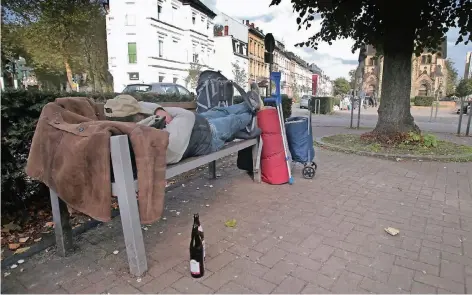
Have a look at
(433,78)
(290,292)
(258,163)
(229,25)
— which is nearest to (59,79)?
(229,25)

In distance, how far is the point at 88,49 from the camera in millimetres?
27109

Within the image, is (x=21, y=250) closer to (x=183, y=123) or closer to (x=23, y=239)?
(x=23, y=239)

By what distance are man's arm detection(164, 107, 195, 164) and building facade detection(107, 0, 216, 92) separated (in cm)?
2702

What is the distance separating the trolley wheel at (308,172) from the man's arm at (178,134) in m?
2.56

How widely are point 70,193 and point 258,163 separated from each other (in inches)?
108

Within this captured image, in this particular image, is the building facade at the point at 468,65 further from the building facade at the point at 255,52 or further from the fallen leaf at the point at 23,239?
the fallen leaf at the point at 23,239

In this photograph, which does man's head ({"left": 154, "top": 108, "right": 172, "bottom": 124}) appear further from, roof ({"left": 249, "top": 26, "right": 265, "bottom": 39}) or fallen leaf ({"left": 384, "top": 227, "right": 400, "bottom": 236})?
roof ({"left": 249, "top": 26, "right": 265, "bottom": 39})

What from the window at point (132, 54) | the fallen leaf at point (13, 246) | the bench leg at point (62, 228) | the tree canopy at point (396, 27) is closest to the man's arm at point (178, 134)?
the bench leg at point (62, 228)

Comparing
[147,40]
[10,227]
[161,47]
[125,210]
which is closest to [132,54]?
[147,40]

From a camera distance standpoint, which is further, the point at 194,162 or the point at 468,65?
the point at 468,65

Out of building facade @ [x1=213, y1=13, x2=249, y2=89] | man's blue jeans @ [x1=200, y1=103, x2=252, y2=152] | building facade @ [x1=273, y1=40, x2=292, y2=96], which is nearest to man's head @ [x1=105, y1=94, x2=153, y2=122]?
man's blue jeans @ [x1=200, y1=103, x2=252, y2=152]

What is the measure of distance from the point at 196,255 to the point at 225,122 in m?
1.86

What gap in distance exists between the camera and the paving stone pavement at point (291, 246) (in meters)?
2.23

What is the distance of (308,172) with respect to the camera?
490cm
